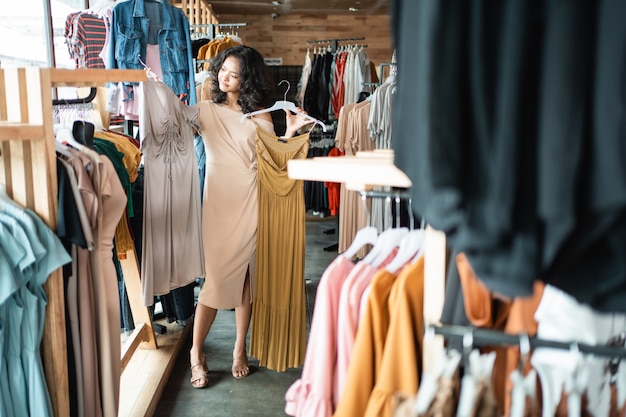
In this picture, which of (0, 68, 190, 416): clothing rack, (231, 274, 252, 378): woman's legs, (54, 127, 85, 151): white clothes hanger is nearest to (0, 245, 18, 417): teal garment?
(0, 68, 190, 416): clothing rack

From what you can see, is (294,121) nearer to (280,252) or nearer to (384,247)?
(280,252)

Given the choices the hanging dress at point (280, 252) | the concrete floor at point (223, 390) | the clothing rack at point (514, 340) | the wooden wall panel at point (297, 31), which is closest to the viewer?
the clothing rack at point (514, 340)

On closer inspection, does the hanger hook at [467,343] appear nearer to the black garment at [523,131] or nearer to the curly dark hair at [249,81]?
the black garment at [523,131]

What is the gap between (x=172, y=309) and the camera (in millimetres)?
3689

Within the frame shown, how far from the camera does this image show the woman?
3.01 m

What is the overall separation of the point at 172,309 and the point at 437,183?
10.7ft

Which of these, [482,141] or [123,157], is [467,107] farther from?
[123,157]

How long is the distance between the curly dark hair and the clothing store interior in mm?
29

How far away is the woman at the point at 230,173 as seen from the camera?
9.87 ft

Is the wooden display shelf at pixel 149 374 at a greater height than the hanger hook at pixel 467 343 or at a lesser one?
lesser

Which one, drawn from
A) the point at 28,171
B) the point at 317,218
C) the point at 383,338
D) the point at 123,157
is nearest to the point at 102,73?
the point at 28,171

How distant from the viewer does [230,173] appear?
302 centimetres

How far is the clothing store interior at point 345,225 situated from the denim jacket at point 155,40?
1 cm

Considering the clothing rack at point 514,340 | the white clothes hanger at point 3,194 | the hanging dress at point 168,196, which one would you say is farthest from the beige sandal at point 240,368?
the clothing rack at point 514,340
